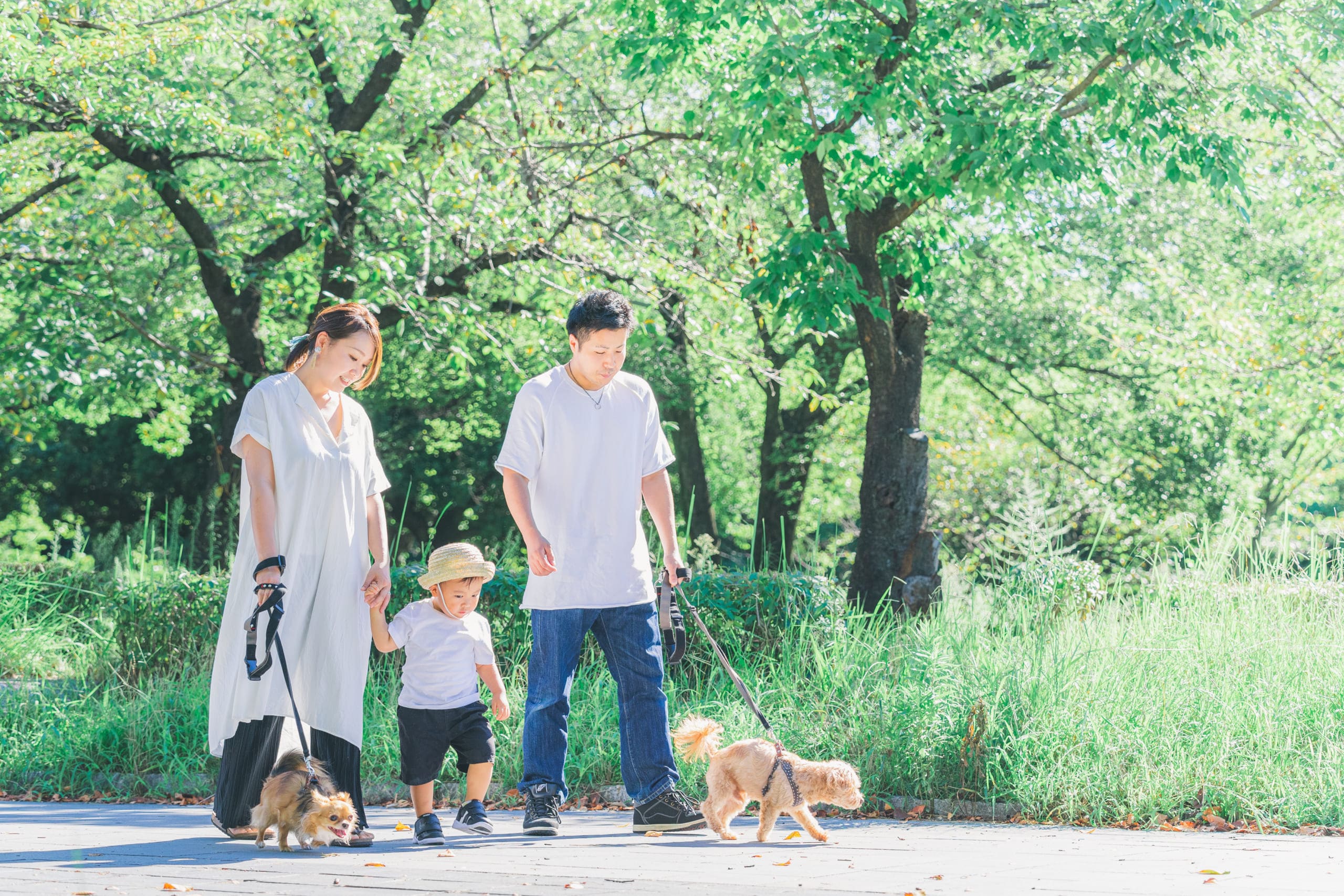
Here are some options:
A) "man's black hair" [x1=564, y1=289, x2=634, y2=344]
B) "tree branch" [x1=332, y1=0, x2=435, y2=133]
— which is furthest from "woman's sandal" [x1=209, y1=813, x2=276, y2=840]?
"tree branch" [x1=332, y1=0, x2=435, y2=133]

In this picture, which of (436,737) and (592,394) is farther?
(592,394)

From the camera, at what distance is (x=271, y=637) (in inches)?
181

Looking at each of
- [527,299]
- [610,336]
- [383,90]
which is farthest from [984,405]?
[610,336]

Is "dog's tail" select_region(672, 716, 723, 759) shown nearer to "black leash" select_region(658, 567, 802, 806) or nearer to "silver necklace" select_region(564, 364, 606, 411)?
"black leash" select_region(658, 567, 802, 806)

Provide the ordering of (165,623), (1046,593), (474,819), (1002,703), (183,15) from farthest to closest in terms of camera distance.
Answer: (183,15)
(165,623)
(1046,593)
(1002,703)
(474,819)

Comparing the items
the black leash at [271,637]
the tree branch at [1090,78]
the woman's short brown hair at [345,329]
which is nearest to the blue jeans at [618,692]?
the black leash at [271,637]

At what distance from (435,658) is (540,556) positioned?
25.1 inches

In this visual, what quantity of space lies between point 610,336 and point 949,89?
4.88 meters

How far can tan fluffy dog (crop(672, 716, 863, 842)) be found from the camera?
15.7 ft

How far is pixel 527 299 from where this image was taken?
599 inches

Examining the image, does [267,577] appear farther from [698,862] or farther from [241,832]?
[698,862]

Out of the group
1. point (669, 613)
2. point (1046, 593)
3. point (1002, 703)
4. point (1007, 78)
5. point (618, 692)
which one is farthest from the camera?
point (1007, 78)

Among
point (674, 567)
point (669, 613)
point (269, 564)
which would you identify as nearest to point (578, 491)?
point (674, 567)

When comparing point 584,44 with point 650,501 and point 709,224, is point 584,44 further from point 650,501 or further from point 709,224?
point 650,501
